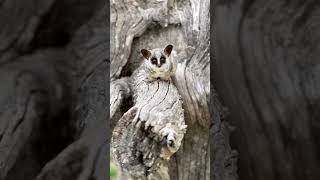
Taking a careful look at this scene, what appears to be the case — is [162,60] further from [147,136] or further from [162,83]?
[147,136]

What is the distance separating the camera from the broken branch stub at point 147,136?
0.89 meters

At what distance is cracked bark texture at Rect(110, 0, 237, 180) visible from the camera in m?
0.90

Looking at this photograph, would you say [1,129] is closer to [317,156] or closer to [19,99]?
[19,99]

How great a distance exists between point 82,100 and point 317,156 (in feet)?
0.99

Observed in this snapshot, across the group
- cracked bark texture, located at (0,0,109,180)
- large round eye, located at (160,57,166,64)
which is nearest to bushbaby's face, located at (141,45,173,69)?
large round eye, located at (160,57,166,64)

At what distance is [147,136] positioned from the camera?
0.90 m

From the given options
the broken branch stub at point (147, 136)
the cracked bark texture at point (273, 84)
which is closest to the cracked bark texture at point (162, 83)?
the broken branch stub at point (147, 136)

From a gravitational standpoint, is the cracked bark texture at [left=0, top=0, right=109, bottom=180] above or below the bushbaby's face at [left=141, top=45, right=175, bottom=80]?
below

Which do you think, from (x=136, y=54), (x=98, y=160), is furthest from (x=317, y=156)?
(x=136, y=54)

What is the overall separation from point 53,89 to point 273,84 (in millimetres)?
281

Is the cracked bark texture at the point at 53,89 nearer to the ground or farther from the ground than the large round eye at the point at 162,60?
nearer to the ground

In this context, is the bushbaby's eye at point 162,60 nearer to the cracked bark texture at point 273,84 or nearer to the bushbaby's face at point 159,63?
the bushbaby's face at point 159,63

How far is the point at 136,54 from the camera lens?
3.36 ft

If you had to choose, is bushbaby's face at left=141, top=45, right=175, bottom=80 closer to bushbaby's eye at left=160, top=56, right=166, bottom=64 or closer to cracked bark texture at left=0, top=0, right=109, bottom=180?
bushbaby's eye at left=160, top=56, right=166, bottom=64
